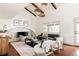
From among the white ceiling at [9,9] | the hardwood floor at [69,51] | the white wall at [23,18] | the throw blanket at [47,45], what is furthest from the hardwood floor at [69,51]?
the white ceiling at [9,9]

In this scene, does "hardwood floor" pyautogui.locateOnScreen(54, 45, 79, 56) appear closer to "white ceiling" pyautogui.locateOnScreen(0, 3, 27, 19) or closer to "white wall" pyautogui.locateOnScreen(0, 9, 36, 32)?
"white wall" pyautogui.locateOnScreen(0, 9, 36, 32)

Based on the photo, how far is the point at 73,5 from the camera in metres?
1.56

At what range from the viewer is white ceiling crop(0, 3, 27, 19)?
1551 millimetres

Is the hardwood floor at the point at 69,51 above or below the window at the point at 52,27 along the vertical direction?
below

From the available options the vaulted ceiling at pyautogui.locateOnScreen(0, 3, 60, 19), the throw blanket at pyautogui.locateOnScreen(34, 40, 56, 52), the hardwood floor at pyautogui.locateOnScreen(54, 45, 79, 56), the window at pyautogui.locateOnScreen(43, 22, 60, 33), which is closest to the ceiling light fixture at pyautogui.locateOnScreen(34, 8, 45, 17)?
the vaulted ceiling at pyautogui.locateOnScreen(0, 3, 60, 19)

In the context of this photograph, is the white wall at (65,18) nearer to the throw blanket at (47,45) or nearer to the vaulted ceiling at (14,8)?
the vaulted ceiling at (14,8)

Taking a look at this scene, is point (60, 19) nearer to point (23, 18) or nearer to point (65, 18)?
point (65, 18)

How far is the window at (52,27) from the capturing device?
156 centimetres

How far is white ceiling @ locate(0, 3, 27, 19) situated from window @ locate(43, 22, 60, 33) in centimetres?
47

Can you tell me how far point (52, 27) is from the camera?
1.57 m

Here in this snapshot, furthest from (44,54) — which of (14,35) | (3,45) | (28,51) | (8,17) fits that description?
(8,17)

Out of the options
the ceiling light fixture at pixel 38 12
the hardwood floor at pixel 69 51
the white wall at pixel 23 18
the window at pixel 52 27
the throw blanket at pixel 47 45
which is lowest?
the hardwood floor at pixel 69 51

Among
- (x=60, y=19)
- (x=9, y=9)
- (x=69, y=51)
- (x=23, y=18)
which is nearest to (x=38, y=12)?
(x=23, y=18)

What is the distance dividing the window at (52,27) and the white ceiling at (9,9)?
0.47m
